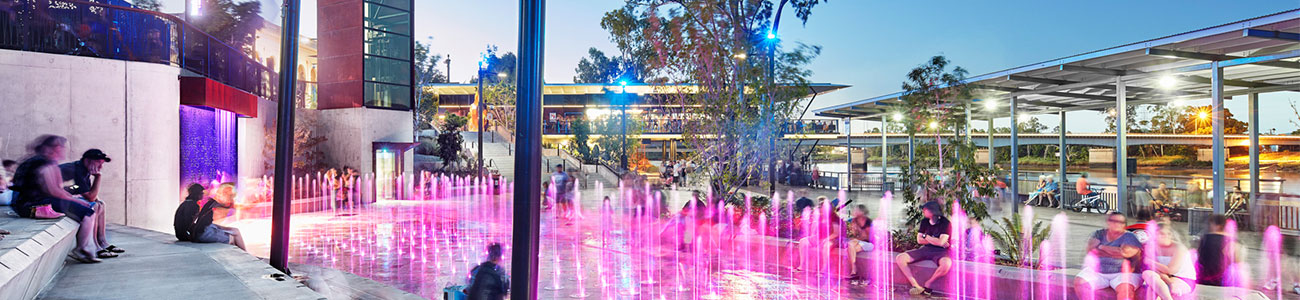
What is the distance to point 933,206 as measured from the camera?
7.29 metres

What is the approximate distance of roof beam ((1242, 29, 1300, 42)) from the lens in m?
9.98

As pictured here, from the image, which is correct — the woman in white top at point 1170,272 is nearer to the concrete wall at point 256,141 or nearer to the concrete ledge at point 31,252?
the concrete ledge at point 31,252

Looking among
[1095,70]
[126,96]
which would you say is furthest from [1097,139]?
[126,96]

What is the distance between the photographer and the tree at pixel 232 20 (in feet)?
83.1

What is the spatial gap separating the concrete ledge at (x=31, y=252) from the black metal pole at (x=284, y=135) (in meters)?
1.70

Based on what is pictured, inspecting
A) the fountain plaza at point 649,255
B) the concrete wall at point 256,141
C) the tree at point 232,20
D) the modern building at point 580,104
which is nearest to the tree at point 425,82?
the modern building at point 580,104

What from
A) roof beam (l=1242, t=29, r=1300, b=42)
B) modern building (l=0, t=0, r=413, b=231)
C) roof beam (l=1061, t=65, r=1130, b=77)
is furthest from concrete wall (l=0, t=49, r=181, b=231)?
roof beam (l=1242, t=29, r=1300, b=42)

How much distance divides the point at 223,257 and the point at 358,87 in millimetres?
13352

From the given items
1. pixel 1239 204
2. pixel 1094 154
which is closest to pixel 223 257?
pixel 1239 204

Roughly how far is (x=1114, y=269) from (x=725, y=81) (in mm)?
7662

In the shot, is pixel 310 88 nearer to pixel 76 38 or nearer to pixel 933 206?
pixel 76 38

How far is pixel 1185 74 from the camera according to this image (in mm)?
13516

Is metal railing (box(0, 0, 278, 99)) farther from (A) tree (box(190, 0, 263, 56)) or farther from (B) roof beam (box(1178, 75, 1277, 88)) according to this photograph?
(B) roof beam (box(1178, 75, 1277, 88))

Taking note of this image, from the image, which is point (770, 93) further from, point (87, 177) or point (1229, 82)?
point (1229, 82)
